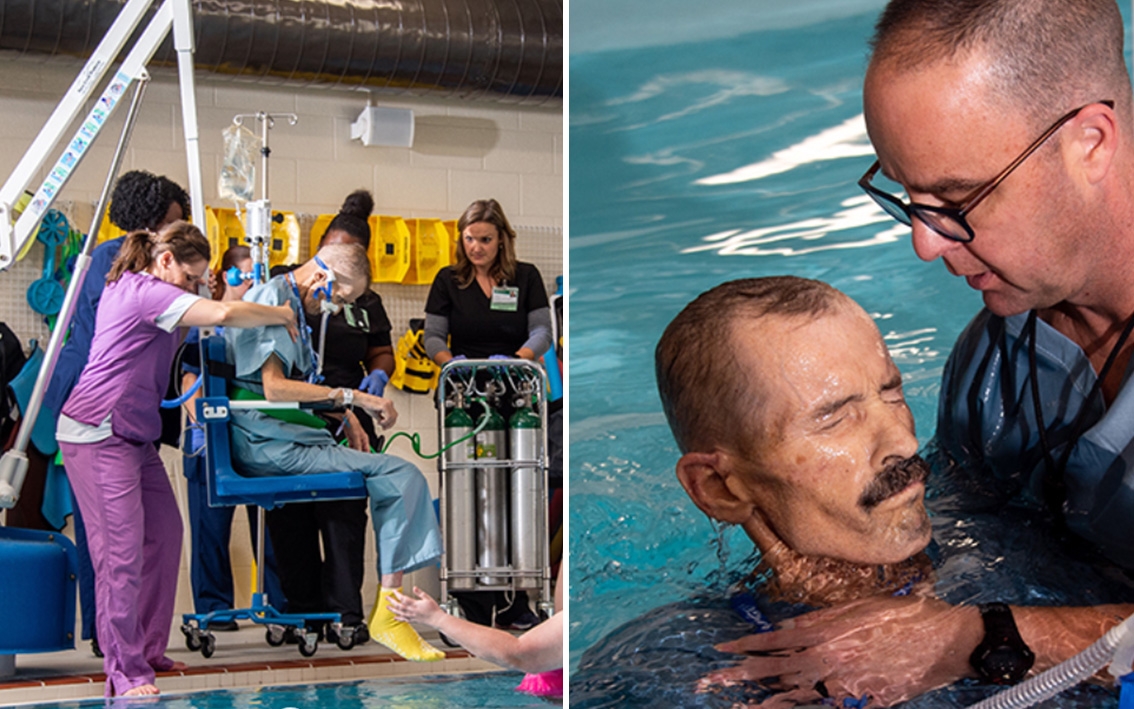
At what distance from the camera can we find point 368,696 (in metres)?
3.06

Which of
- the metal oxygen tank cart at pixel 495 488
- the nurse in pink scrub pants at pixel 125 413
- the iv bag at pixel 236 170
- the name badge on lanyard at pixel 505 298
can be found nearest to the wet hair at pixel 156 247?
the nurse in pink scrub pants at pixel 125 413

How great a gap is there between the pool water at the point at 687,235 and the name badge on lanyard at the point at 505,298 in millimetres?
2495

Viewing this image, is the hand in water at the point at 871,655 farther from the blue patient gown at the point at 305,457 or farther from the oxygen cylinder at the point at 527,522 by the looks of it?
the oxygen cylinder at the point at 527,522

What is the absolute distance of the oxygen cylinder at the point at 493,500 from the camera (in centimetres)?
Result: 408

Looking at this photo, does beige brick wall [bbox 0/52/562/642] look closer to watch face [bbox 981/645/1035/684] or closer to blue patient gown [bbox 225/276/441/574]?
blue patient gown [bbox 225/276/441/574]

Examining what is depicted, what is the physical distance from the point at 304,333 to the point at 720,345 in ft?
8.61

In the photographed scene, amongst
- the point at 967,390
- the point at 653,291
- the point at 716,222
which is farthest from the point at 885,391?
the point at 716,222

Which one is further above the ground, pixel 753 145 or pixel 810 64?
pixel 810 64

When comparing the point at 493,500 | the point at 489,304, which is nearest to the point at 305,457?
→ the point at 493,500

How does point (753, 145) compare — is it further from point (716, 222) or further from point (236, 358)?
point (236, 358)

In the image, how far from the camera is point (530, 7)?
519cm

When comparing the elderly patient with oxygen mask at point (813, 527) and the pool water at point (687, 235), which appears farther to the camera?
the pool water at point (687, 235)

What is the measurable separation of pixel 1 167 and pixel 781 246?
418 cm

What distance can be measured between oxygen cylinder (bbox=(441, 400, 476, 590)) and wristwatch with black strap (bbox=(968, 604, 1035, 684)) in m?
2.98
